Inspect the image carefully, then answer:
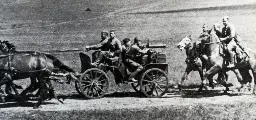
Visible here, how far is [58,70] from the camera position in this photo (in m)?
9.74

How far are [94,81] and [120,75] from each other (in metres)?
0.68

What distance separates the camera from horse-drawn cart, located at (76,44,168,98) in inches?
381

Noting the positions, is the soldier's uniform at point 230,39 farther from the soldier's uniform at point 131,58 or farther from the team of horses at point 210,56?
the soldier's uniform at point 131,58

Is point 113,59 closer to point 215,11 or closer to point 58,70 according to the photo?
point 58,70

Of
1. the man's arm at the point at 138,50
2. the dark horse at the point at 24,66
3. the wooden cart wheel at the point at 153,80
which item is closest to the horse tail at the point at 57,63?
the dark horse at the point at 24,66

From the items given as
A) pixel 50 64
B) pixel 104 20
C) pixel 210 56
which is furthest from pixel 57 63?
pixel 104 20

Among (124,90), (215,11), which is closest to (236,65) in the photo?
(124,90)

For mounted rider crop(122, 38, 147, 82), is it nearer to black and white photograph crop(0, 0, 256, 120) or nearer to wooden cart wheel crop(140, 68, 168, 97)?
black and white photograph crop(0, 0, 256, 120)

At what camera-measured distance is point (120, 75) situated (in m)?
9.95

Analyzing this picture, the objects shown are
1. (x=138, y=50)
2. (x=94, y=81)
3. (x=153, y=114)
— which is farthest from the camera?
(x=138, y=50)

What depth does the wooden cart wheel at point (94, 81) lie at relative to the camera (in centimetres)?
962

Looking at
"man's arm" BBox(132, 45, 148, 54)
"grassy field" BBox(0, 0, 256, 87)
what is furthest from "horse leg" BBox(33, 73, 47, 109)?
"grassy field" BBox(0, 0, 256, 87)

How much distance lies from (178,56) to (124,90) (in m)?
6.07

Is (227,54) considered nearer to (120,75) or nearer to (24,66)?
(120,75)
